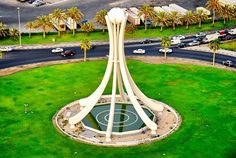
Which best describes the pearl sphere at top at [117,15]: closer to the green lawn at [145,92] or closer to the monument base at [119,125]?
the monument base at [119,125]

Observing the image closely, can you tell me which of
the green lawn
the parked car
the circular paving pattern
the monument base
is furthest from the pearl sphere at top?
the parked car

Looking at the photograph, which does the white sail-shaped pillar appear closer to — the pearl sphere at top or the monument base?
the pearl sphere at top

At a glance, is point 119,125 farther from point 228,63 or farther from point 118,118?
point 228,63

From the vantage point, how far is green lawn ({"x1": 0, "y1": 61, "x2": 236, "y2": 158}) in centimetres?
13100

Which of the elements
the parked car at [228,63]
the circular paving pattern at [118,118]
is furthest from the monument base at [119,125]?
the parked car at [228,63]

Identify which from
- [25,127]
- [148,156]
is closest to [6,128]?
[25,127]

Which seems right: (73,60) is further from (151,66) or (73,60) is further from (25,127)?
(25,127)

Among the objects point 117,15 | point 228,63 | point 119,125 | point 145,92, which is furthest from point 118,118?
point 228,63

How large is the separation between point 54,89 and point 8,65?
29.0 m

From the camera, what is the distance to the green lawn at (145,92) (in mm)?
131000

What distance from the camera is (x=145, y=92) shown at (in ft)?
547

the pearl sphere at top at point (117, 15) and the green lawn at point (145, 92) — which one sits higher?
the pearl sphere at top at point (117, 15)

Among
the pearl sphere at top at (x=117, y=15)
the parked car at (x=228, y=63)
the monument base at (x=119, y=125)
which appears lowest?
the monument base at (x=119, y=125)

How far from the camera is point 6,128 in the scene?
142250 millimetres
